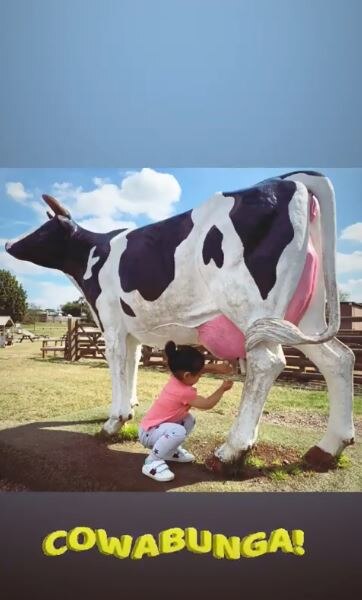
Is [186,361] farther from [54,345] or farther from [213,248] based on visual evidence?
[54,345]

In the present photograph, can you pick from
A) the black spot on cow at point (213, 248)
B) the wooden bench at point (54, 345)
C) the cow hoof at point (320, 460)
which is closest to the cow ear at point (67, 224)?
the wooden bench at point (54, 345)

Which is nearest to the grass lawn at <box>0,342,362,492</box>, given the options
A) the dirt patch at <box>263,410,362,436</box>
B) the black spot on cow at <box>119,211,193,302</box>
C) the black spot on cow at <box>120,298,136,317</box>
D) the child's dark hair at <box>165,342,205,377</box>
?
the dirt patch at <box>263,410,362,436</box>

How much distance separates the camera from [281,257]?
2010 millimetres

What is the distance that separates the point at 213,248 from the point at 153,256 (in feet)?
1.16

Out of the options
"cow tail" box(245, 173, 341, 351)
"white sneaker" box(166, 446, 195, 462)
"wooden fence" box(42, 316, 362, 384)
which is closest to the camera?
"cow tail" box(245, 173, 341, 351)

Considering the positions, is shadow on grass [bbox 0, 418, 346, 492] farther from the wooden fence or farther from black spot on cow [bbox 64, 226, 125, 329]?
→ black spot on cow [bbox 64, 226, 125, 329]

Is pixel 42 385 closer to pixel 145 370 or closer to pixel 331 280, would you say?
pixel 145 370

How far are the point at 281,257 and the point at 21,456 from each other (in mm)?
1544

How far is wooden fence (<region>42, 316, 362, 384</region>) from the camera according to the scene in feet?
7.67

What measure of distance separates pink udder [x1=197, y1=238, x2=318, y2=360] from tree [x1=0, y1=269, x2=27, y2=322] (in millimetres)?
1048

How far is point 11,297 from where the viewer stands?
102 inches

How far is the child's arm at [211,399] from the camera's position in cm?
214

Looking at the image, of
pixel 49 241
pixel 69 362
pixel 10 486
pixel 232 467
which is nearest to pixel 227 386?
pixel 232 467

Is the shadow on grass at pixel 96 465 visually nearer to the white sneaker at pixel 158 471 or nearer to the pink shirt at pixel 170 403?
the white sneaker at pixel 158 471
